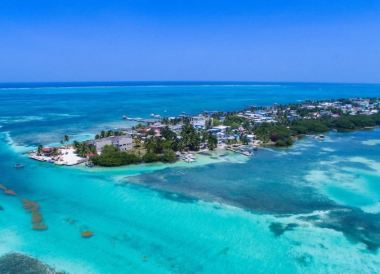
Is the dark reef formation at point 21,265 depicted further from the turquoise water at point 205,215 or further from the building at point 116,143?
the building at point 116,143

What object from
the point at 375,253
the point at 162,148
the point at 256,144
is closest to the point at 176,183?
the point at 162,148

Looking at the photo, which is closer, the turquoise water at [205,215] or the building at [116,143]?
the turquoise water at [205,215]

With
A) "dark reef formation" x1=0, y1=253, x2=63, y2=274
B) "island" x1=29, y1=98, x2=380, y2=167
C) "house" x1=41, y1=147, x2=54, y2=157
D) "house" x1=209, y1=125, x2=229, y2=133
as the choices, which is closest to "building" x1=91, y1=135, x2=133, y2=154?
"island" x1=29, y1=98, x2=380, y2=167

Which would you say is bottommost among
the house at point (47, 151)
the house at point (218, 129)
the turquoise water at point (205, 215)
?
the turquoise water at point (205, 215)

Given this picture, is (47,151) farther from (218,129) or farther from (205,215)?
(218,129)

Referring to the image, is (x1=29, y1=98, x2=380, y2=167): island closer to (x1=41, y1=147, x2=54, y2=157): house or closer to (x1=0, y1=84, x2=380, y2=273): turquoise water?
(x1=41, y1=147, x2=54, y2=157): house

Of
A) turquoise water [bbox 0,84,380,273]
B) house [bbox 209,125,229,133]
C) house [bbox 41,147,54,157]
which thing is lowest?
turquoise water [bbox 0,84,380,273]

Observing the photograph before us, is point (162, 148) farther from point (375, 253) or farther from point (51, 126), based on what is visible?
point (51, 126)

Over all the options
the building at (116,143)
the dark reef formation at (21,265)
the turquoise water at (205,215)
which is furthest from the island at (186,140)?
the dark reef formation at (21,265)
